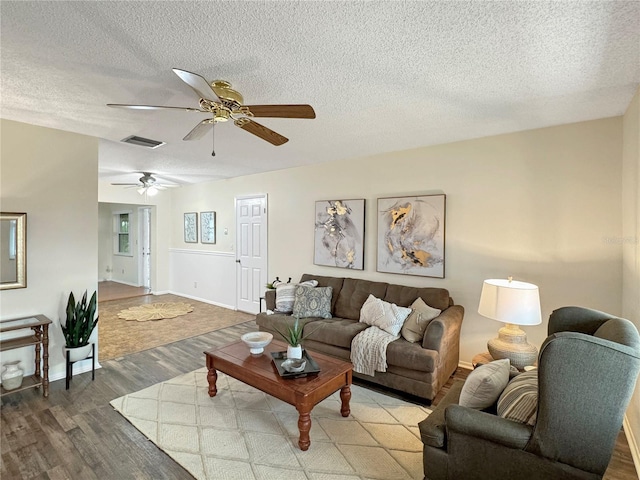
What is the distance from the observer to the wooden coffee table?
2105 mm

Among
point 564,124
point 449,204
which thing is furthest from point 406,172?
point 564,124

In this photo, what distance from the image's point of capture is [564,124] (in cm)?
290

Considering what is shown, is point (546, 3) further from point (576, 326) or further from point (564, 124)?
point (564, 124)

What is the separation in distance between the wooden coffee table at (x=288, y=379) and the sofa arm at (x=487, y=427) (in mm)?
908

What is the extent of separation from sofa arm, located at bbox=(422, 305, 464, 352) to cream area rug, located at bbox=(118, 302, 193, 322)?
435 cm

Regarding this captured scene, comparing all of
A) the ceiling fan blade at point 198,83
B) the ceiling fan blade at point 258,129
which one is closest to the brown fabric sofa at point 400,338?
the ceiling fan blade at point 258,129

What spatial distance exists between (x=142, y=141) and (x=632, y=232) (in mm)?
4634

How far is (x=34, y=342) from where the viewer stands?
2727 mm

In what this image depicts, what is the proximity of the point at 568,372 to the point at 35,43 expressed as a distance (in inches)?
123

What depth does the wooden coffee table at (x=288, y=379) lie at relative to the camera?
6.91 feet

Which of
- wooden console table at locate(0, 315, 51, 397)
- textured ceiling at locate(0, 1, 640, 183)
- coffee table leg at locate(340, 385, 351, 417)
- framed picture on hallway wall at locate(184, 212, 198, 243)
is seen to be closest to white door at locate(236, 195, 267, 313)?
framed picture on hallway wall at locate(184, 212, 198, 243)

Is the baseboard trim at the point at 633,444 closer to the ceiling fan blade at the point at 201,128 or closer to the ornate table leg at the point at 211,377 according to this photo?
Answer: the ornate table leg at the point at 211,377

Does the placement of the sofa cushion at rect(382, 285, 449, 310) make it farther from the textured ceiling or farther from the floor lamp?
the textured ceiling

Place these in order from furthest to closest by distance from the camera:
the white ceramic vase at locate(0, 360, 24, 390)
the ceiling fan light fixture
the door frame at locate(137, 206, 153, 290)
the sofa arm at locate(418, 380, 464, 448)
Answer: the door frame at locate(137, 206, 153, 290) → the ceiling fan light fixture → the white ceramic vase at locate(0, 360, 24, 390) → the sofa arm at locate(418, 380, 464, 448)
